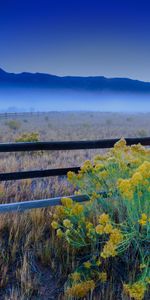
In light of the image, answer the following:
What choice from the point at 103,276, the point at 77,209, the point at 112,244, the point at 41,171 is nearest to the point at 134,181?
the point at 112,244

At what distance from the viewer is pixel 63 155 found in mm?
10641

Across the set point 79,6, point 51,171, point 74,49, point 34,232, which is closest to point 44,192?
point 51,171

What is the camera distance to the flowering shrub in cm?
288

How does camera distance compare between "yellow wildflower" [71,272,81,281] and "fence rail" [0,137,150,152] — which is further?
"fence rail" [0,137,150,152]

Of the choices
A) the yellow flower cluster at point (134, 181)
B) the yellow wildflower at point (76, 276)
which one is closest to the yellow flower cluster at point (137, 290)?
the yellow wildflower at point (76, 276)

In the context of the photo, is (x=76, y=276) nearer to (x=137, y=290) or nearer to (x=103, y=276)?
(x=103, y=276)

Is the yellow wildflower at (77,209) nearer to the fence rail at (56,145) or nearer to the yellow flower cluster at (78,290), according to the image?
the yellow flower cluster at (78,290)

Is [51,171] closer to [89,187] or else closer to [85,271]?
[89,187]

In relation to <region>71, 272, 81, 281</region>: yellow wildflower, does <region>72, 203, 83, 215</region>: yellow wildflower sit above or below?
above

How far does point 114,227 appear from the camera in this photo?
348cm

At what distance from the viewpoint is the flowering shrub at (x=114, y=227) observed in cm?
288

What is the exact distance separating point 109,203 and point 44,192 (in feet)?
6.24

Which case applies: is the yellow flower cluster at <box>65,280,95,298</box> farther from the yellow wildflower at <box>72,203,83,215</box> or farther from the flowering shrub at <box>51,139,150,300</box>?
the yellow wildflower at <box>72,203,83,215</box>

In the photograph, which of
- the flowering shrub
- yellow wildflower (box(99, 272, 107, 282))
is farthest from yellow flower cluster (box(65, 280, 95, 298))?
yellow wildflower (box(99, 272, 107, 282))
